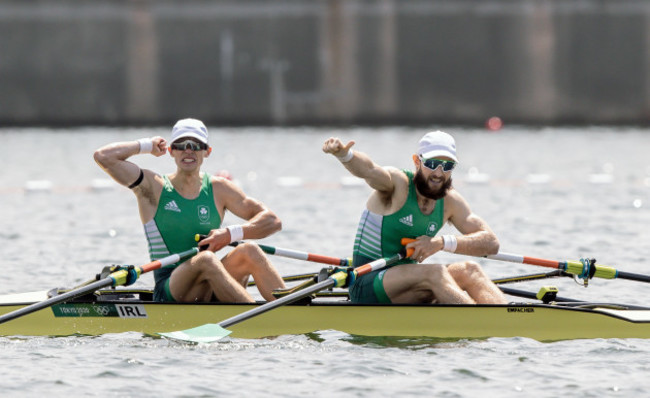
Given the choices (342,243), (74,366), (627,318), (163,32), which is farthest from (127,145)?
(163,32)

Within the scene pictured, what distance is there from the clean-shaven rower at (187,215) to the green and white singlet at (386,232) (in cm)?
78

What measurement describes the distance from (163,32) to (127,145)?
38.6 metres

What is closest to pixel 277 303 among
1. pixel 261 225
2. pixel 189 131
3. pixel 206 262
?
pixel 206 262

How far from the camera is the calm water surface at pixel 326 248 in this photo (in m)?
10.2

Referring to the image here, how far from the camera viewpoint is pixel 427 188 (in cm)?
1122

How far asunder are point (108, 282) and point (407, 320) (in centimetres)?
249

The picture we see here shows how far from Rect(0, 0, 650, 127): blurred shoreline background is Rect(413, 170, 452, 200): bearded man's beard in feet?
127

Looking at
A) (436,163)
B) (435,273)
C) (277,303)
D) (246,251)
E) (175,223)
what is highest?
(436,163)

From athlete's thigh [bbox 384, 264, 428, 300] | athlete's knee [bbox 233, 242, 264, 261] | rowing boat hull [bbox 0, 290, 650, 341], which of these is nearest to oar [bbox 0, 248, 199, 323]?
rowing boat hull [bbox 0, 290, 650, 341]

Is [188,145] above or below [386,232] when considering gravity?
above

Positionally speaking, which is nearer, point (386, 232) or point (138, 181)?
point (386, 232)

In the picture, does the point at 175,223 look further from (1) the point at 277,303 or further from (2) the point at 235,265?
(1) the point at 277,303

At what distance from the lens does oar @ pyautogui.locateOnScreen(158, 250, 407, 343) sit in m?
11.0

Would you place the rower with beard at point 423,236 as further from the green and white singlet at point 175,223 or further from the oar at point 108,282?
the oar at point 108,282
